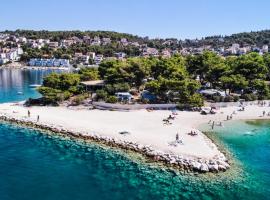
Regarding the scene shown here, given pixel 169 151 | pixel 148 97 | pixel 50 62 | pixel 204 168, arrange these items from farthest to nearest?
pixel 50 62, pixel 148 97, pixel 169 151, pixel 204 168

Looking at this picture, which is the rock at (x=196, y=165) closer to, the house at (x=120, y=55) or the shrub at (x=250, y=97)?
the shrub at (x=250, y=97)

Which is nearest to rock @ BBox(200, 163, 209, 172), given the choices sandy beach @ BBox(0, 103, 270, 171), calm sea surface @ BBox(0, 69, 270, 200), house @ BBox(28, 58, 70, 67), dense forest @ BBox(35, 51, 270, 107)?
calm sea surface @ BBox(0, 69, 270, 200)

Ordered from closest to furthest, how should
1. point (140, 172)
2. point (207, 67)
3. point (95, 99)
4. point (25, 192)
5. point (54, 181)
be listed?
point (25, 192)
point (54, 181)
point (140, 172)
point (95, 99)
point (207, 67)

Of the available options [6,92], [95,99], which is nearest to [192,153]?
[95,99]

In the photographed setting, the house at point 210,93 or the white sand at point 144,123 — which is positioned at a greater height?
the house at point 210,93

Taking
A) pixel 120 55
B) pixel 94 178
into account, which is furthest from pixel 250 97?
pixel 120 55

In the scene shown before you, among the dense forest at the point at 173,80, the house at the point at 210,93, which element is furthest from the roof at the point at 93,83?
the house at the point at 210,93

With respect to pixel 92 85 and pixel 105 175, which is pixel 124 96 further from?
pixel 105 175

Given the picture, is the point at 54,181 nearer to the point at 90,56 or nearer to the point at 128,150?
the point at 128,150
